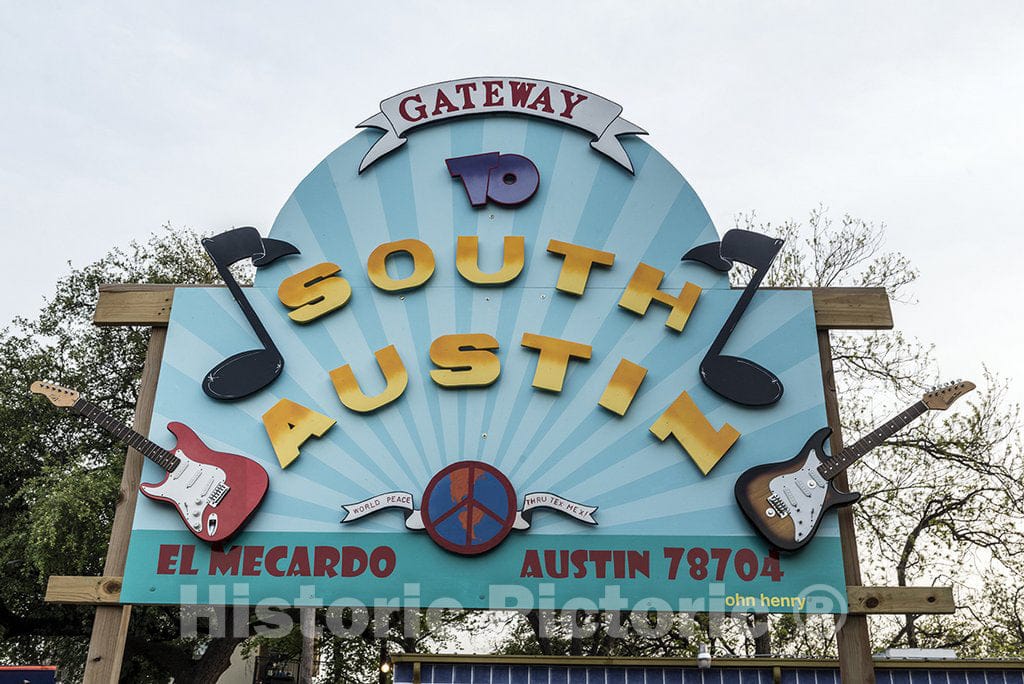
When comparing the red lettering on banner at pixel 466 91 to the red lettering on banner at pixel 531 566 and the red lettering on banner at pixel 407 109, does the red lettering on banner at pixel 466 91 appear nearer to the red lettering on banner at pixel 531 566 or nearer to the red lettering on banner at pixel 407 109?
the red lettering on banner at pixel 407 109

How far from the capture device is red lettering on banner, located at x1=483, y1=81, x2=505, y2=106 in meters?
6.83

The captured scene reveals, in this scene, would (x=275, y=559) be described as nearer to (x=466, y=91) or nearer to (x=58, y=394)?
(x=58, y=394)

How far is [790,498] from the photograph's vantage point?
18.2 feet

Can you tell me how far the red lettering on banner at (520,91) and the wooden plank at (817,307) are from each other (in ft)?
9.11

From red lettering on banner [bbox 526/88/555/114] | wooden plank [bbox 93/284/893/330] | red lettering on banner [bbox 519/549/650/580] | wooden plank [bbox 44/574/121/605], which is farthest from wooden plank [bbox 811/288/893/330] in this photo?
wooden plank [bbox 44/574/121/605]

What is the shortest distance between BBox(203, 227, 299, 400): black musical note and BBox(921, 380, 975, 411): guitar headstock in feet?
15.3

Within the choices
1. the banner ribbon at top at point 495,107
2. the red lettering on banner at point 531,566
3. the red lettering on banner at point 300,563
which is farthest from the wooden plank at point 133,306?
the red lettering on banner at point 531,566

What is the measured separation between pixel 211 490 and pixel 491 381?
83.3 inches

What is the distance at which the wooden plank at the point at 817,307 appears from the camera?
621 cm

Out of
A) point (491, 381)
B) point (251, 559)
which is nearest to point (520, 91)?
point (491, 381)

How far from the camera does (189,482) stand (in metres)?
5.83

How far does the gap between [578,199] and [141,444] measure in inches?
148

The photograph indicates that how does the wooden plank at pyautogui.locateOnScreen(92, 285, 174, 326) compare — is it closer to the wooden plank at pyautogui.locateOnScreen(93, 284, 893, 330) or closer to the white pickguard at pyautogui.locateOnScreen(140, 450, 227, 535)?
the wooden plank at pyautogui.locateOnScreen(93, 284, 893, 330)

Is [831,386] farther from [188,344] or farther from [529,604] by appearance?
[188,344]
